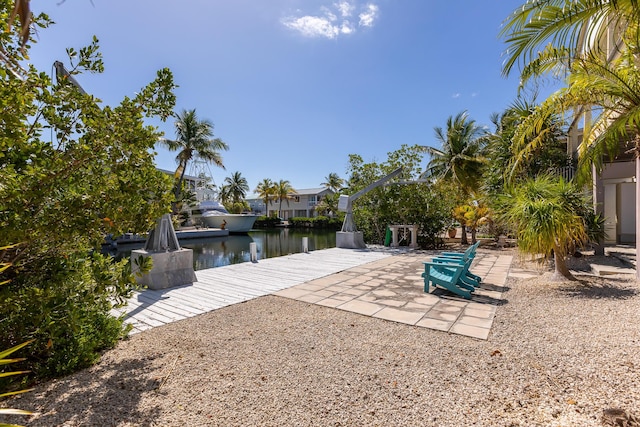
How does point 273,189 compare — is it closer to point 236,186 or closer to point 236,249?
point 236,186

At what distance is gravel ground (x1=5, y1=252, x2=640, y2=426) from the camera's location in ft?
7.35

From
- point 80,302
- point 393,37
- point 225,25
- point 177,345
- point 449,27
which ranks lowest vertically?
point 177,345

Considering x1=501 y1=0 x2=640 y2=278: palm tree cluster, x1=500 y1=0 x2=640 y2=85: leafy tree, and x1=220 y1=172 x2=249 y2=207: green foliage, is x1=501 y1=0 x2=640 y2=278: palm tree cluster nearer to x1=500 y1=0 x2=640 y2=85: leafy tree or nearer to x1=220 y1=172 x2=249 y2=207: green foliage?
x1=500 y1=0 x2=640 y2=85: leafy tree

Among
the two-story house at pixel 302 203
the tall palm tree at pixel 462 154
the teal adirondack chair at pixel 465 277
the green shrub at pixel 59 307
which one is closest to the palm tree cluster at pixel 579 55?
the teal adirondack chair at pixel 465 277

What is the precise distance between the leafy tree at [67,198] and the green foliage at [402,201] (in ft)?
38.7

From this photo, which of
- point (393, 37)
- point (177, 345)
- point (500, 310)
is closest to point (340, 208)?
point (393, 37)

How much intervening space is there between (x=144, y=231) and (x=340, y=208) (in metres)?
10.1

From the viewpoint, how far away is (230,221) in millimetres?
32688

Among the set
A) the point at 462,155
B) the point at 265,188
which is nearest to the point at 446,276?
the point at 462,155

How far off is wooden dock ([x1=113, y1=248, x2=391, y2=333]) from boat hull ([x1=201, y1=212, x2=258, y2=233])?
23588 mm

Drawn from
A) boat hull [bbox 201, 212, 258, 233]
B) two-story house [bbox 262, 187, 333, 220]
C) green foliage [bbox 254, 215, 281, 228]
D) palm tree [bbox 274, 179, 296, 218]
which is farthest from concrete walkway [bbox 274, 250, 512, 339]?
two-story house [bbox 262, 187, 333, 220]

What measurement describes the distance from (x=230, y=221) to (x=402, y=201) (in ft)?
76.6

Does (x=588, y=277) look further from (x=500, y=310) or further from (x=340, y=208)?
(x=340, y=208)

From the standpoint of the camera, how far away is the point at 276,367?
2.96 metres
